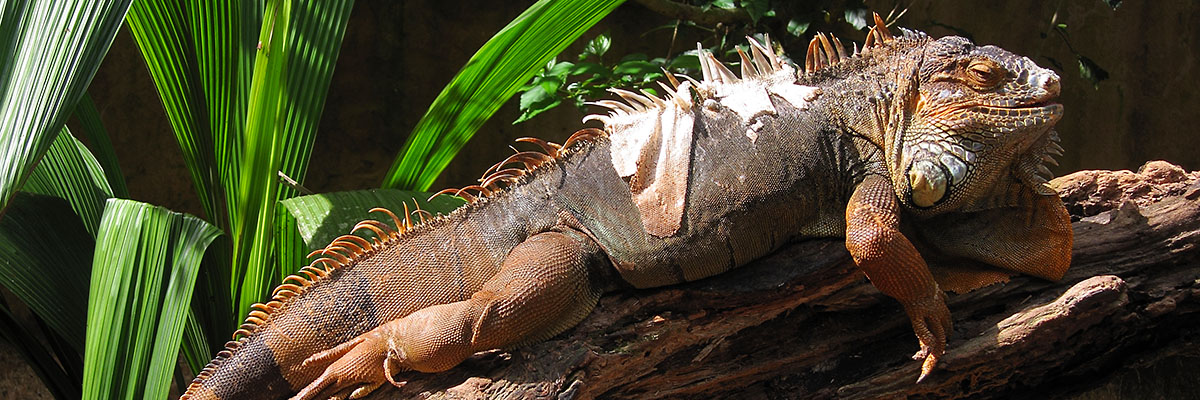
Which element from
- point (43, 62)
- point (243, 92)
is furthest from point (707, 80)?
point (43, 62)

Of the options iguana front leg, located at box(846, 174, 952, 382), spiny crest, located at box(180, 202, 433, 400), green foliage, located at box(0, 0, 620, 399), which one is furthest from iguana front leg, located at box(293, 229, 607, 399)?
iguana front leg, located at box(846, 174, 952, 382)

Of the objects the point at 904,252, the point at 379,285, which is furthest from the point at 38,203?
the point at 904,252

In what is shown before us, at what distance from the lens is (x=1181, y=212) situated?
113 inches

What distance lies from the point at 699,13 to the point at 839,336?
2.11 m

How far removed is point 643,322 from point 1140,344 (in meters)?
1.62


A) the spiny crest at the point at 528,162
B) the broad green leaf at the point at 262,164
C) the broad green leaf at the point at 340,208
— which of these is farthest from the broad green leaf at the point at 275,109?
the spiny crest at the point at 528,162

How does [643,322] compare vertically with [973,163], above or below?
below

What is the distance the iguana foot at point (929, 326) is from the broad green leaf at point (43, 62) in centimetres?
232

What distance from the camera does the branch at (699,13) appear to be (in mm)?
4254

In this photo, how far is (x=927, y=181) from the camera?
241 cm

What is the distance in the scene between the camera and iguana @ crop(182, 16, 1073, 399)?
7.93 ft

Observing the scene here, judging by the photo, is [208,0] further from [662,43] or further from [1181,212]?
[1181,212]

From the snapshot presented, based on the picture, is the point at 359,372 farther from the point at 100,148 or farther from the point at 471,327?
the point at 100,148

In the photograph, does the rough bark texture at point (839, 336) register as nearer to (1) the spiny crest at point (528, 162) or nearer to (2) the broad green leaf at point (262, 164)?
(1) the spiny crest at point (528, 162)
